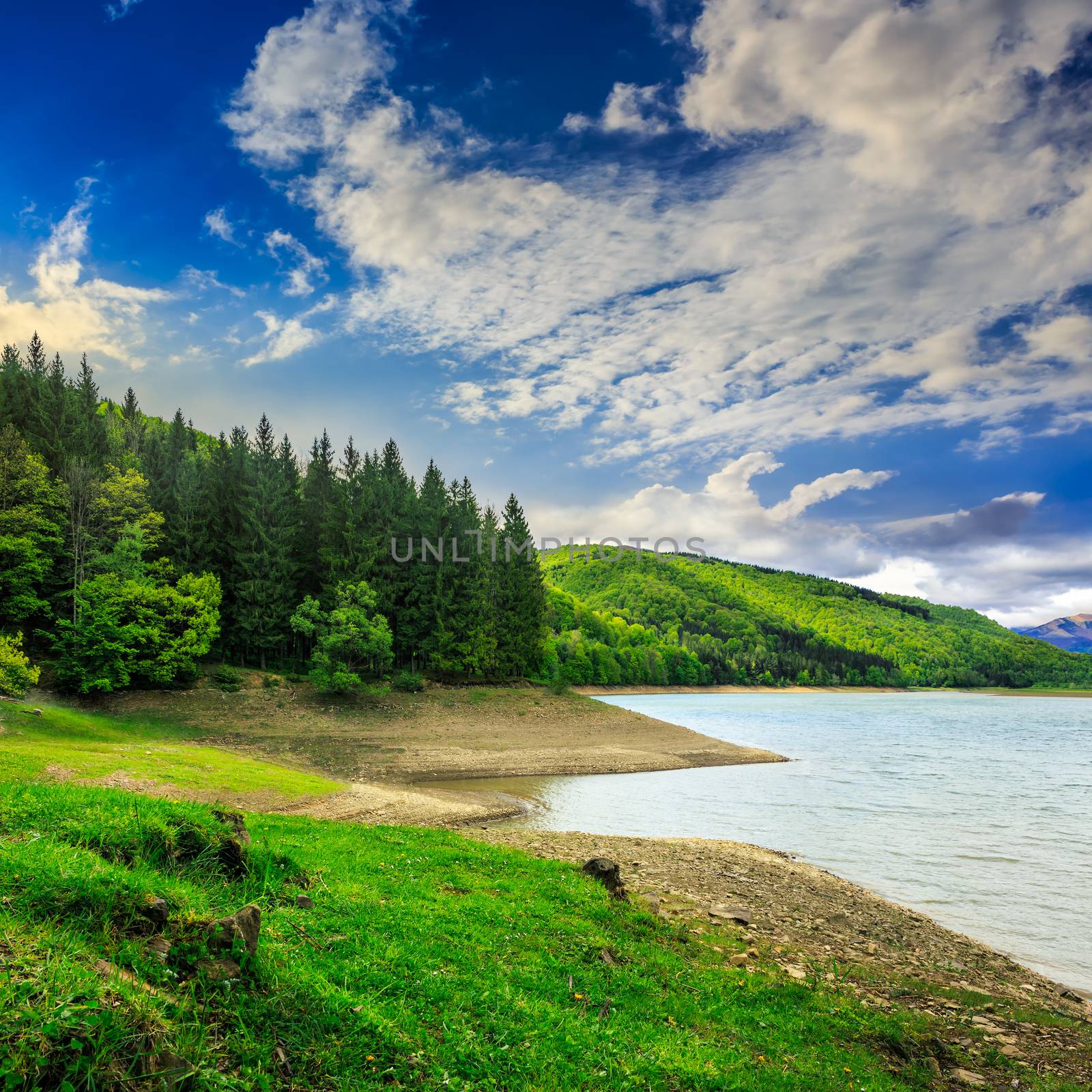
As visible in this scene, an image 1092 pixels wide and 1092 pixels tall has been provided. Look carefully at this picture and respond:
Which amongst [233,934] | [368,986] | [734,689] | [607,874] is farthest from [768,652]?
[233,934]

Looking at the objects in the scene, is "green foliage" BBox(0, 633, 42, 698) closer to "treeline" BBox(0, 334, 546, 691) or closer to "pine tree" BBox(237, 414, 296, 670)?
"treeline" BBox(0, 334, 546, 691)

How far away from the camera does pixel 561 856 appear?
1587 centimetres

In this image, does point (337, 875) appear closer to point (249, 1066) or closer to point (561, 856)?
point (249, 1066)


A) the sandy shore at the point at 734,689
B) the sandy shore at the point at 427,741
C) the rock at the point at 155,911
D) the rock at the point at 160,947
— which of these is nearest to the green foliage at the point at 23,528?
the sandy shore at the point at 427,741

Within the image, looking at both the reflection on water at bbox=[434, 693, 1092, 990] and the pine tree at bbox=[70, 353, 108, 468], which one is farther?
the pine tree at bbox=[70, 353, 108, 468]

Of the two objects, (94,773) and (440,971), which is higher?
(440,971)

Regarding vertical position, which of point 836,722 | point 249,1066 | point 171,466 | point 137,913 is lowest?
point 836,722

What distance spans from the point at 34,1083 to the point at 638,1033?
6.10 m

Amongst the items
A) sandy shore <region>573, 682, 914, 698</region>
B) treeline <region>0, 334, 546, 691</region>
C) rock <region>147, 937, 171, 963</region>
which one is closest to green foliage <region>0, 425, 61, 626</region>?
treeline <region>0, 334, 546, 691</region>

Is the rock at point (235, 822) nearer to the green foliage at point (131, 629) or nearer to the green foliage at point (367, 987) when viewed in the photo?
the green foliage at point (367, 987)

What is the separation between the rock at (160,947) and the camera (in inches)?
209

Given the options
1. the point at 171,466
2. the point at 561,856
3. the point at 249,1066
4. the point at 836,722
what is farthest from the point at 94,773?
the point at 836,722

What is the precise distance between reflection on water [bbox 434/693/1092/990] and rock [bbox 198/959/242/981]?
52.6ft

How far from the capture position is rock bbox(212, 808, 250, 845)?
9242 millimetres
